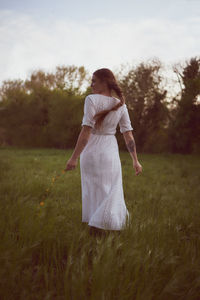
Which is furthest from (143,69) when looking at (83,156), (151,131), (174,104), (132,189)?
(83,156)

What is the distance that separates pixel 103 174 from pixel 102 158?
0.72 ft

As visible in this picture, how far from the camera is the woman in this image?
3.26 metres

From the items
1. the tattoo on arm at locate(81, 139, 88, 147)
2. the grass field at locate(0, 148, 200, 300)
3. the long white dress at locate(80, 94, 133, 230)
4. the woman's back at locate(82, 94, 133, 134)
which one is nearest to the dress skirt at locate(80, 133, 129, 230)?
the long white dress at locate(80, 94, 133, 230)

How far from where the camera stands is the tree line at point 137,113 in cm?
2464

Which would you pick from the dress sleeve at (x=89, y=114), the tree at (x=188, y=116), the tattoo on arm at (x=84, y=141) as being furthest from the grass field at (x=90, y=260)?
the tree at (x=188, y=116)

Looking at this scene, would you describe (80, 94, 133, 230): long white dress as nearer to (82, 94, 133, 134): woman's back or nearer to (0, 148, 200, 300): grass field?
(82, 94, 133, 134): woman's back

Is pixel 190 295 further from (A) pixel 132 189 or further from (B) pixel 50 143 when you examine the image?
(B) pixel 50 143

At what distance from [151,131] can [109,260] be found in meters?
26.5

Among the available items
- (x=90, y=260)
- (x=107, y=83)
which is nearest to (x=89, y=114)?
(x=107, y=83)

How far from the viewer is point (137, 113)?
2741 centimetres

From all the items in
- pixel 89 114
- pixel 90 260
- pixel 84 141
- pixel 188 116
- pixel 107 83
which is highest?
pixel 188 116

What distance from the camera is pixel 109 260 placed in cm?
189

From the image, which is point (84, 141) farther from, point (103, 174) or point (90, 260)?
point (90, 260)

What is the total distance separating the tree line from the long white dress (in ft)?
72.8
